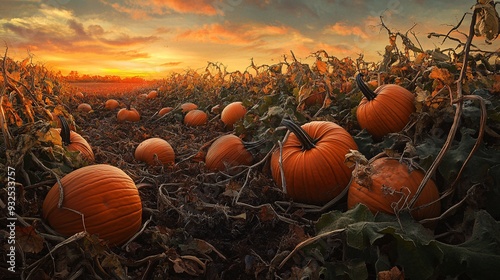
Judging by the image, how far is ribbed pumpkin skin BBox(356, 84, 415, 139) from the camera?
9.87 ft

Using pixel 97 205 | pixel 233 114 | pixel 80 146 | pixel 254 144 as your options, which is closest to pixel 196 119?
pixel 233 114

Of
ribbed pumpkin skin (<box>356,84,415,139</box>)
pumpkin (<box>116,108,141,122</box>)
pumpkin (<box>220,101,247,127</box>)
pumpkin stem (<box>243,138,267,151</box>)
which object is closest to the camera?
ribbed pumpkin skin (<box>356,84,415,139</box>)

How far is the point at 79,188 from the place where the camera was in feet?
7.48

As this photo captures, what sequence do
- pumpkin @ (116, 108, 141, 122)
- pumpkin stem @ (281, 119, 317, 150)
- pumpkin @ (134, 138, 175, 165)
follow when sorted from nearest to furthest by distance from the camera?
pumpkin stem @ (281, 119, 317, 150) → pumpkin @ (134, 138, 175, 165) → pumpkin @ (116, 108, 141, 122)

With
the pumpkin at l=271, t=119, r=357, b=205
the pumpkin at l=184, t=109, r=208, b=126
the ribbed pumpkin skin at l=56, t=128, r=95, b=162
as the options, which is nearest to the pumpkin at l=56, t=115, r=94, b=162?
the ribbed pumpkin skin at l=56, t=128, r=95, b=162

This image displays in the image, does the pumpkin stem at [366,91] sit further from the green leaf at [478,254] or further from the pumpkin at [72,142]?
the pumpkin at [72,142]

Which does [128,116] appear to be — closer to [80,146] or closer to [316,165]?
[80,146]

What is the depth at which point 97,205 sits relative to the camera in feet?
7.45

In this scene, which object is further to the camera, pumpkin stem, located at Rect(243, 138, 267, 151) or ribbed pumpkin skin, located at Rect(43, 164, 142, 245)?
pumpkin stem, located at Rect(243, 138, 267, 151)

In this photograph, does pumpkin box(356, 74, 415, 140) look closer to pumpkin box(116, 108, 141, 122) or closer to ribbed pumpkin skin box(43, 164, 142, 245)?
ribbed pumpkin skin box(43, 164, 142, 245)

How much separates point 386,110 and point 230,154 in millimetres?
1640

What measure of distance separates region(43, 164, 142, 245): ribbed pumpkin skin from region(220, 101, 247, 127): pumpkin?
10.8ft

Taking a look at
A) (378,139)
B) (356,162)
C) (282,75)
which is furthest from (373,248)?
(282,75)

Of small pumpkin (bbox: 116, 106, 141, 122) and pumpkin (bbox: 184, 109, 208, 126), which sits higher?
pumpkin (bbox: 184, 109, 208, 126)
